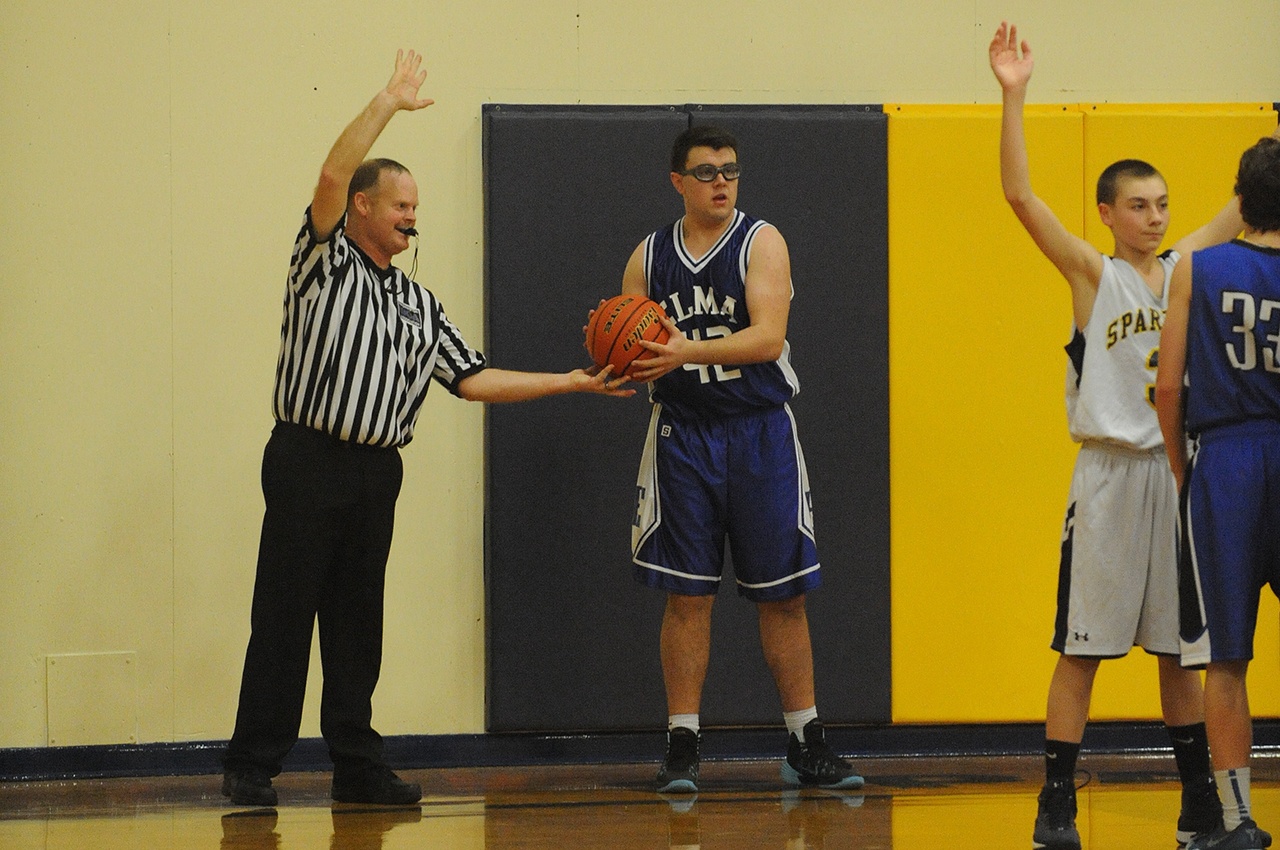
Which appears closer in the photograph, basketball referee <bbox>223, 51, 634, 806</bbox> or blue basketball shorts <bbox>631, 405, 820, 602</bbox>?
basketball referee <bbox>223, 51, 634, 806</bbox>

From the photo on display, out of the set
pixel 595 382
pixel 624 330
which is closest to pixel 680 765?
pixel 595 382

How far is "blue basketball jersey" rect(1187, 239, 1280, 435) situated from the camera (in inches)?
117

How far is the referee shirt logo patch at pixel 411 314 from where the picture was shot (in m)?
4.02

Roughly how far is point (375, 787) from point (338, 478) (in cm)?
83

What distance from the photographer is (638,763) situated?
4.70m

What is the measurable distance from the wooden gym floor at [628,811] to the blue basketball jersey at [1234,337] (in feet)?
3.24

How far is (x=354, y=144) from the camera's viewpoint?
143 inches

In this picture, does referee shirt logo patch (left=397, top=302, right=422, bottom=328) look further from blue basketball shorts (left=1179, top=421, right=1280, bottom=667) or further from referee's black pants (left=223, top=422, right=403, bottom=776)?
blue basketball shorts (left=1179, top=421, right=1280, bottom=667)

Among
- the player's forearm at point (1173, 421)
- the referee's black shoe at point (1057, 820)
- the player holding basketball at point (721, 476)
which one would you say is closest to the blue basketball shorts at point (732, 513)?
the player holding basketball at point (721, 476)

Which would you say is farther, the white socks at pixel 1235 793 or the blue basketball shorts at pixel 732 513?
the blue basketball shorts at pixel 732 513

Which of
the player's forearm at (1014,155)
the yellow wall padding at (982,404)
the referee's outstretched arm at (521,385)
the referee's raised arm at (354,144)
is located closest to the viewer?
the player's forearm at (1014,155)

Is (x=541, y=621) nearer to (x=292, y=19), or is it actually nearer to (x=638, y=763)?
(x=638, y=763)

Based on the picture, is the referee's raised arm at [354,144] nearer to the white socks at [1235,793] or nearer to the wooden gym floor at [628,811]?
the wooden gym floor at [628,811]

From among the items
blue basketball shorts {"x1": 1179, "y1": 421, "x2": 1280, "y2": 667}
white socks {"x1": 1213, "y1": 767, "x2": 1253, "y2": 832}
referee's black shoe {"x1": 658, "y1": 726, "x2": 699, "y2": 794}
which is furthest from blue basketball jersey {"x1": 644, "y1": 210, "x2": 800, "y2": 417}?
white socks {"x1": 1213, "y1": 767, "x2": 1253, "y2": 832}
